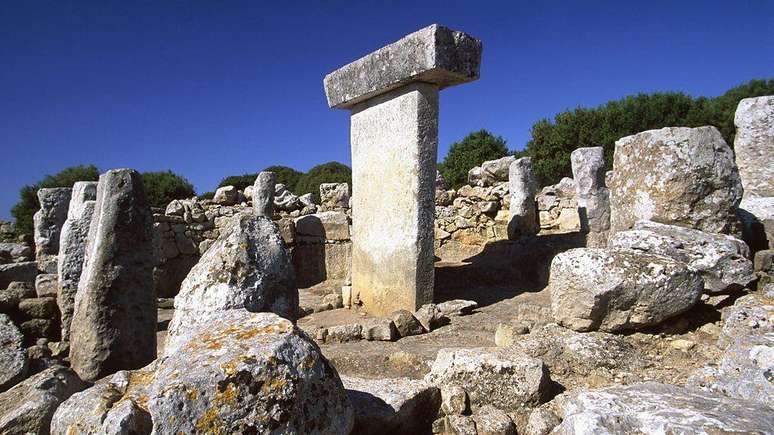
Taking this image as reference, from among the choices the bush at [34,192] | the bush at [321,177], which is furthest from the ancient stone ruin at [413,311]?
the bush at [321,177]

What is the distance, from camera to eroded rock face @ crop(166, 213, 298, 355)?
3021 mm

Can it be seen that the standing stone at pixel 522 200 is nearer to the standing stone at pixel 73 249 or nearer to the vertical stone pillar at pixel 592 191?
the vertical stone pillar at pixel 592 191

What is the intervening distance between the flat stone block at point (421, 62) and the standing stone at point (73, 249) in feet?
11.9

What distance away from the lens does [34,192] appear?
57.2ft

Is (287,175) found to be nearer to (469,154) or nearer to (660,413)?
(469,154)

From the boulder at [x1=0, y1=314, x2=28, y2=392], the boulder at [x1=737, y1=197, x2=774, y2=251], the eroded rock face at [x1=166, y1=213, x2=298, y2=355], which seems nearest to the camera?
the eroded rock face at [x1=166, y1=213, x2=298, y2=355]

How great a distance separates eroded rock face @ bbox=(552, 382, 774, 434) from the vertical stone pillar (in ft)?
24.1

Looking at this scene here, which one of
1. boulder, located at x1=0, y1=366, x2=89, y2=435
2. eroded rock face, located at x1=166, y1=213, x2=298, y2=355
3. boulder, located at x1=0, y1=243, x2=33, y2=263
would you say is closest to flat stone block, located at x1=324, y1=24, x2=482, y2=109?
eroded rock face, located at x1=166, y1=213, x2=298, y2=355

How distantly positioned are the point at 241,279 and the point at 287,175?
32861 millimetres

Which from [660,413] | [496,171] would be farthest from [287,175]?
[660,413]

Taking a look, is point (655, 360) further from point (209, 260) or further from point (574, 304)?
point (209, 260)

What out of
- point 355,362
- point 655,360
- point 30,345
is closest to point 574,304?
point 655,360

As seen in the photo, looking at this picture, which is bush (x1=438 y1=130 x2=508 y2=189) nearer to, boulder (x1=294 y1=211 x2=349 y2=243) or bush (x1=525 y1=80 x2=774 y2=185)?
bush (x1=525 y1=80 x2=774 y2=185)

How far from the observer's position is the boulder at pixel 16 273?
720 cm
